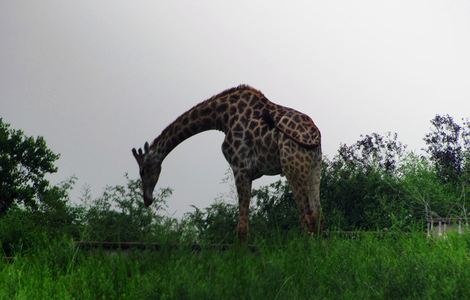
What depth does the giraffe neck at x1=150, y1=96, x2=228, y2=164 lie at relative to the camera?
13219 mm

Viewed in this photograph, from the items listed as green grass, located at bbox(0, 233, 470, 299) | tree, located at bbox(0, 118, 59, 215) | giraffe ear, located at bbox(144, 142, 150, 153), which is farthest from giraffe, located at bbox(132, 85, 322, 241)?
tree, located at bbox(0, 118, 59, 215)

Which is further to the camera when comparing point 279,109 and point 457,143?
point 457,143

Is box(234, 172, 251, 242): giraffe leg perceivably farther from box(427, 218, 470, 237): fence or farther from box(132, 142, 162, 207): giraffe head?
box(427, 218, 470, 237): fence

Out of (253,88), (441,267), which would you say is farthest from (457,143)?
(441,267)

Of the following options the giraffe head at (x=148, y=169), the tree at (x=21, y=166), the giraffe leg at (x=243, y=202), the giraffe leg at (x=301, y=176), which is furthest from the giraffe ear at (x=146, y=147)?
the tree at (x=21, y=166)

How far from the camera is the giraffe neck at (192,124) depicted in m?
13.2

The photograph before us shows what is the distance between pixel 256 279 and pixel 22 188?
23408mm

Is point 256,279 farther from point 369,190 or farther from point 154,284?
point 369,190

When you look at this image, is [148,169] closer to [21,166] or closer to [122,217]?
[122,217]

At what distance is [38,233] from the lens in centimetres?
1289

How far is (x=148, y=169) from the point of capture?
13.8 meters

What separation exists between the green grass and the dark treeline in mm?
581

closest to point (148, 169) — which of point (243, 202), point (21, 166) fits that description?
point (243, 202)

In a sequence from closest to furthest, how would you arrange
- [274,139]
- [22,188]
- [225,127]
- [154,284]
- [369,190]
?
[154,284]
[274,139]
[225,127]
[369,190]
[22,188]
